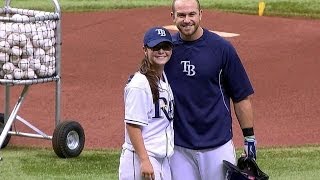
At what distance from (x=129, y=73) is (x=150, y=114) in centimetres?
925

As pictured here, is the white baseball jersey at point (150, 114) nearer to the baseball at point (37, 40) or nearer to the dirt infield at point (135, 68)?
the baseball at point (37, 40)

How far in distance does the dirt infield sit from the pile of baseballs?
5.33 ft

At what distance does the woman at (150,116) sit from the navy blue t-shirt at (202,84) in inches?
5.9

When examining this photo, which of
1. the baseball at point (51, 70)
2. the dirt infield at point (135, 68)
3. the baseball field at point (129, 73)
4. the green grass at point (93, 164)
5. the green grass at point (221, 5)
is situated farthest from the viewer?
the green grass at point (221, 5)

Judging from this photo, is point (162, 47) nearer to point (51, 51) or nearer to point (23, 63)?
point (23, 63)

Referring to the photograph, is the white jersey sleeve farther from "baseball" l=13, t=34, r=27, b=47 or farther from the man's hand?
"baseball" l=13, t=34, r=27, b=47

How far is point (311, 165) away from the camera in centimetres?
991

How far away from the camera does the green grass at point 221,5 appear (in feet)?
70.3

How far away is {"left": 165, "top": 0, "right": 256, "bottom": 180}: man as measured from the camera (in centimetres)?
636

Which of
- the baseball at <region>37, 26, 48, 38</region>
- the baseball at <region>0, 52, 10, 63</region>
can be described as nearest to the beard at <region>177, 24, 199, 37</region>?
the baseball at <region>37, 26, 48, 38</region>

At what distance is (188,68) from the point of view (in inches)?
251

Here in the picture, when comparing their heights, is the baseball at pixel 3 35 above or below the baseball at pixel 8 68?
above

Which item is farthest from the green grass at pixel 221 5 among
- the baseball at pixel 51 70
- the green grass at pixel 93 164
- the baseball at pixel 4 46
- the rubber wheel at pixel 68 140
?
the baseball at pixel 4 46

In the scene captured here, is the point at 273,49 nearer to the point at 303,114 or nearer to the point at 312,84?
the point at 312,84
